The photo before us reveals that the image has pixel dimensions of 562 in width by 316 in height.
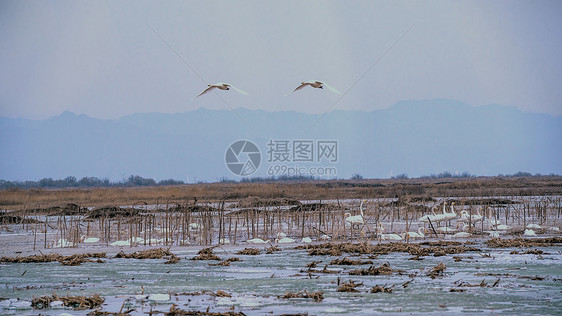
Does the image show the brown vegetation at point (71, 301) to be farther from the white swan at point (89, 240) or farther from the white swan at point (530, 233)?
the white swan at point (530, 233)

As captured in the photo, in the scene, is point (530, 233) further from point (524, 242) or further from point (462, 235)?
point (524, 242)

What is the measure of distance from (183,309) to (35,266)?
768cm

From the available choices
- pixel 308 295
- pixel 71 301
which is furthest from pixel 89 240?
pixel 308 295

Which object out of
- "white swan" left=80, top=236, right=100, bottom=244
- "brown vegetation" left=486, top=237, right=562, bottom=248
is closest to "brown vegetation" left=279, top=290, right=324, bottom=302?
"brown vegetation" left=486, top=237, right=562, bottom=248

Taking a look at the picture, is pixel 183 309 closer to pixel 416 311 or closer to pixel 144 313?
pixel 144 313

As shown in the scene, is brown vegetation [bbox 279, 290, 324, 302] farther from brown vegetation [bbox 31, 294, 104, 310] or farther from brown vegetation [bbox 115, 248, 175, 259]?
brown vegetation [bbox 115, 248, 175, 259]

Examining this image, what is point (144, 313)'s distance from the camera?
451 inches

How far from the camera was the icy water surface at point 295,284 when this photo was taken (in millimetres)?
11742

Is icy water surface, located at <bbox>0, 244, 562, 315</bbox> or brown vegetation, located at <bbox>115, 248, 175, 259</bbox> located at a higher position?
brown vegetation, located at <bbox>115, 248, 175, 259</bbox>

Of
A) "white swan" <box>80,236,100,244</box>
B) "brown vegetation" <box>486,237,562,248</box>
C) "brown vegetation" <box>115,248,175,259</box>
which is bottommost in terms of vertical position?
"brown vegetation" <box>115,248,175,259</box>

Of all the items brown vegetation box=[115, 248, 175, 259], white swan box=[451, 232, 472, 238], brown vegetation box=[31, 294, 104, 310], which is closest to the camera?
brown vegetation box=[31, 294, 104, 310]

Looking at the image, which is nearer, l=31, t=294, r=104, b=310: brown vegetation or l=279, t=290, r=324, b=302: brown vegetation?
l=31, t=294, r=104, b=310: brown vegetation

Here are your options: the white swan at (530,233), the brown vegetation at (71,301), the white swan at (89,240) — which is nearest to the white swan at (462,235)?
the white swan at (530,233)

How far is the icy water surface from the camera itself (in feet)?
38.5
